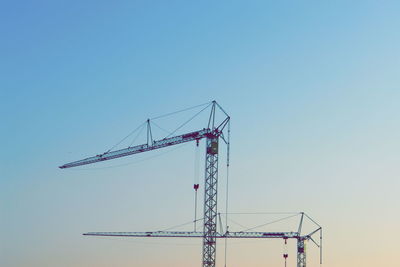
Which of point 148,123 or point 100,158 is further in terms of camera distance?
point 100,158

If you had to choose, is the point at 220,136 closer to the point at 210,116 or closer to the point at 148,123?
the point at 210,116

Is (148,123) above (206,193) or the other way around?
above

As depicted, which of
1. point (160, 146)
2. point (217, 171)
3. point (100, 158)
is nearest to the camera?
point (217, 171)

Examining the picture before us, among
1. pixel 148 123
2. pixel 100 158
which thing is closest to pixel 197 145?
pixel 148 123

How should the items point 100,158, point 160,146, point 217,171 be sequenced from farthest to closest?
point 100,158 → point 160,146 → point 217,171

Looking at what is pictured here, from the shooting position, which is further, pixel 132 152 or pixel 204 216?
pixel 132 152

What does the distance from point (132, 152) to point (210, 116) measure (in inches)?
1182

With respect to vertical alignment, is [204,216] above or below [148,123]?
below

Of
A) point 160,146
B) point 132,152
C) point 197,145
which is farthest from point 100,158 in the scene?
point 197,145

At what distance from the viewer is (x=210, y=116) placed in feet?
545

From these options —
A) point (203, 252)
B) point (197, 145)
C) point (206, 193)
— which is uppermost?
point (197, 145)

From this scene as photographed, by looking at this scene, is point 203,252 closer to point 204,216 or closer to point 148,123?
point 204,216

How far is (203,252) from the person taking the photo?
6654 inches

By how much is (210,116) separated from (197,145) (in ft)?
27.2
